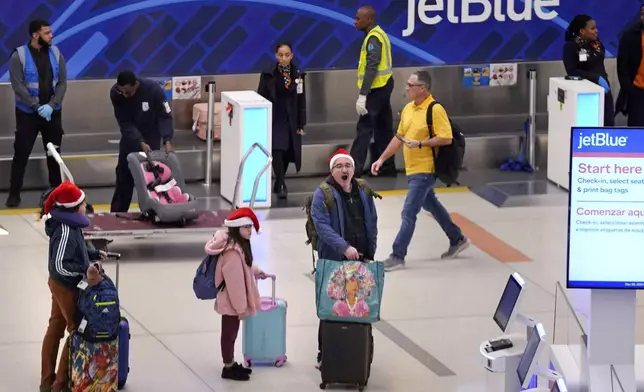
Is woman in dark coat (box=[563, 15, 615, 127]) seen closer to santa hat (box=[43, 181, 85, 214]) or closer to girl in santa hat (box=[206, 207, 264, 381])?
girl in santa hat (box=[206, 207, 264, 381])

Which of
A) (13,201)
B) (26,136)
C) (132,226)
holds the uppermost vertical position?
(26,136)

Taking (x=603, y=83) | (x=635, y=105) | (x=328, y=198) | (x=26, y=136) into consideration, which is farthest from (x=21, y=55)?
(x=635, y=105)

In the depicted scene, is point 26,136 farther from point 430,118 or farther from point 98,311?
point 98,311

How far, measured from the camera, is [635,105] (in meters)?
18.7

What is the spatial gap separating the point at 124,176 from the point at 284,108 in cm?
247

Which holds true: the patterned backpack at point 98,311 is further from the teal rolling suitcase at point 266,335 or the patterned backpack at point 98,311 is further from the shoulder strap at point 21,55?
the shoulder strap at point 21,55

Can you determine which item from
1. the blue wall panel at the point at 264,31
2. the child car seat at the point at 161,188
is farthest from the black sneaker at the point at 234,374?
the blue wall panel at the point at 264,31

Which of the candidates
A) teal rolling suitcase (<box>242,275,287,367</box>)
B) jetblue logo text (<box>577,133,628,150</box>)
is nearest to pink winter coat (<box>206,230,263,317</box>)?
teal rolling suitcase (<box>242,275,287,367</box>)

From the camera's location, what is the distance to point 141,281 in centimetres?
1382

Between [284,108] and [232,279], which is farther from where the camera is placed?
[284,108]

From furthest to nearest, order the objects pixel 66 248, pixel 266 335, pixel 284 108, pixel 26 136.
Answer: pixel 284 108
pixel 26 136
pixel 266 335
pixel 66 248

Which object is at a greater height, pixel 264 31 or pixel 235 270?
pixel 264 31

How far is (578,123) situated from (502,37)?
2798 millimetres

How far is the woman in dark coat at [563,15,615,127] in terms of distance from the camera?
58.9 ft
